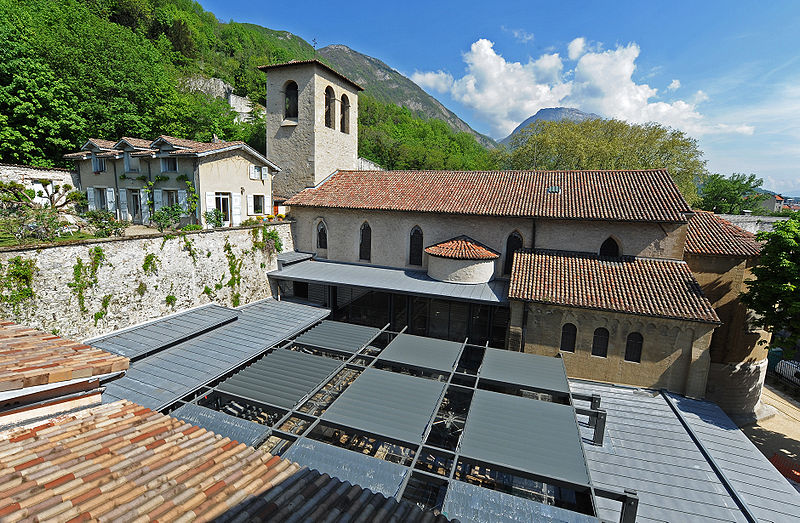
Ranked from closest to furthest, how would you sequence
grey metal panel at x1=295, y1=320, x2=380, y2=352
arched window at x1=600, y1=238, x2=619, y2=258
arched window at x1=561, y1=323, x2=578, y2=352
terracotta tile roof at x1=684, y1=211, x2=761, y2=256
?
1. grey metal panel at x1=295, y1=320, x2=380, y2=352
2. arched window at x1=561, y1=323, x2=578, y2=352
3. terracotta tile roof at x1=684, y1=211, x2=761, y2=256
4. arched window at x1=600, y1=238, x2=619, y2=258

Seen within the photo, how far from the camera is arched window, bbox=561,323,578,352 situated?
15.3 metres

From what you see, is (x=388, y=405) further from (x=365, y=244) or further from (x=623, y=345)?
A: (x=365, y=244)

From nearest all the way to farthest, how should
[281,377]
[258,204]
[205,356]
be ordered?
1. [281,377]
2. [205,356]
3. [258,204]

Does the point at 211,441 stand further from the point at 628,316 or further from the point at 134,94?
the point at 134,94

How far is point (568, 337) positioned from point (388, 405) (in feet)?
30.1

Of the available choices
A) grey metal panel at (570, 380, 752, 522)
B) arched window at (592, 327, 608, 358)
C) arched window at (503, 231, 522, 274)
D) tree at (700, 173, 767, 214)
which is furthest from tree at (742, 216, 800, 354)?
tree at (700, 173, 767, 214)

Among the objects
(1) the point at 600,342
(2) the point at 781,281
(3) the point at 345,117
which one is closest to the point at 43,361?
(1) the point at 600,342

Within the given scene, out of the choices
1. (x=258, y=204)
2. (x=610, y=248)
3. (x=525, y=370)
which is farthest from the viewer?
(x=258, y=204)

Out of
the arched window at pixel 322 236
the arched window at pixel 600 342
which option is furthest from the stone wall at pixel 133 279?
the arched window at pixel 600 342

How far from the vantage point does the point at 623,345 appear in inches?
574

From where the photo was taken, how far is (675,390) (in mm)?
14250

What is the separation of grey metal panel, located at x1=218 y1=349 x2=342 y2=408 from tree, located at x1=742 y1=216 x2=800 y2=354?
17.0 metres

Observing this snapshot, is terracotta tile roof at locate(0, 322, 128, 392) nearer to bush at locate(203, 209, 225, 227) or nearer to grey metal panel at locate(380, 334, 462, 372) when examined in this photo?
grey metal panel at locate(380, 334, 462, 372)

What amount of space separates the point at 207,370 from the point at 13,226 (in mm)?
8812
